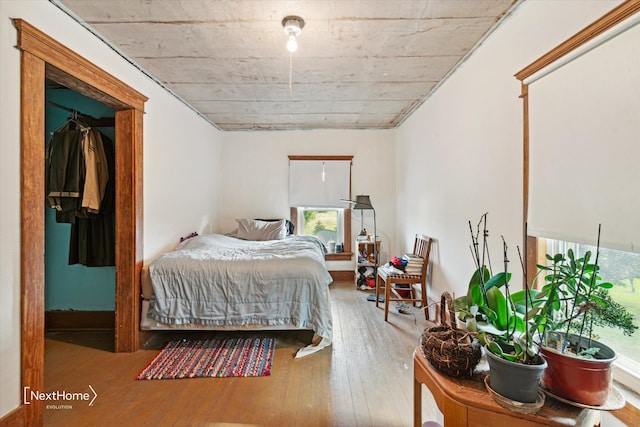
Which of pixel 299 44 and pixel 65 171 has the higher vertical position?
pixel 299 44

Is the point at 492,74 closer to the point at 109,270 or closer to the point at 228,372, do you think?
the point at 228,372

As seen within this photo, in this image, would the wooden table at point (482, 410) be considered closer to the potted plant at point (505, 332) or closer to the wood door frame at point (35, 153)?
the potted plant at point (505, 332)

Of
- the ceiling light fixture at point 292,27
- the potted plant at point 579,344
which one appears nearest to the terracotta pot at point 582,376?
the potted plant at point 579,344

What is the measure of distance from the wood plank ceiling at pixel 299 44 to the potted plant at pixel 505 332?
1628 millimetres

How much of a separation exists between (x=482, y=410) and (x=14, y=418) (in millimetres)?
2217

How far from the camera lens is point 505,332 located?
1056mm

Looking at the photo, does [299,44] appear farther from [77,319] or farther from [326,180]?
[77,319]

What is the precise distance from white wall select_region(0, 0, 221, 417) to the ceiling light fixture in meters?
1.40

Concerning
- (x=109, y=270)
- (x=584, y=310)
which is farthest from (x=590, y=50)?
(x=109, y=270)

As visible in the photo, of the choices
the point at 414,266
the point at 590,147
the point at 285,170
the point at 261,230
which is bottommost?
the point at 414,266

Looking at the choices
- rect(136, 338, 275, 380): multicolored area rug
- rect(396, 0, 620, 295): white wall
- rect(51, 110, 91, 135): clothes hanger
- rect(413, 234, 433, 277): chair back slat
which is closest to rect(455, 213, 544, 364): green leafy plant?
rect(396, 0, 620, 295): white wall

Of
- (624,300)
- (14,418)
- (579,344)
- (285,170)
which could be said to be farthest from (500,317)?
(285,170)

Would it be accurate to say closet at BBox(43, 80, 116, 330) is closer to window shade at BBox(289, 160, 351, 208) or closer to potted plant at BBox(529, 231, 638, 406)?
window shade at BBox(289, 160, 351, 208)

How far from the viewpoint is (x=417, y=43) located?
2.14m
